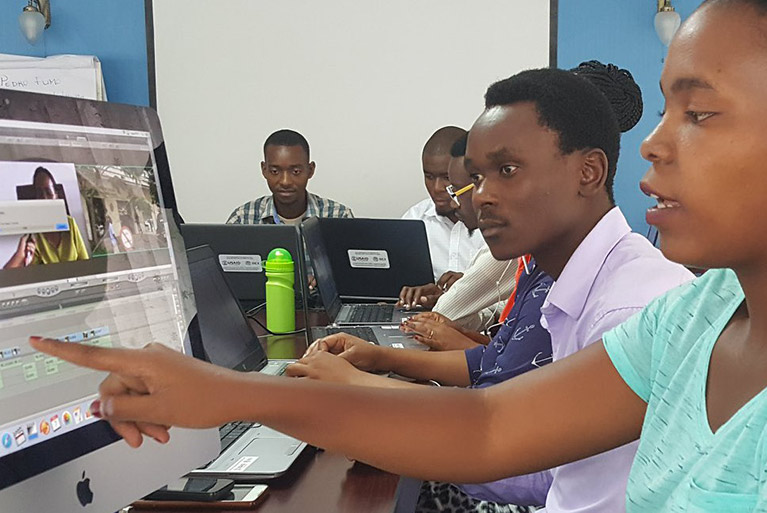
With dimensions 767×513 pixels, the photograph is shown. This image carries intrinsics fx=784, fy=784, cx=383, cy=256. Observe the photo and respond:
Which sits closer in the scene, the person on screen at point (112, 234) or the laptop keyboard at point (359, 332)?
the person on screen at point (112, 234)

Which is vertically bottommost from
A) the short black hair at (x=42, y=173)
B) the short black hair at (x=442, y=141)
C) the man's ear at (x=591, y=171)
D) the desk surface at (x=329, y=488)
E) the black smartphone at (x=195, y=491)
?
the desk surface at (x=329, y=488)

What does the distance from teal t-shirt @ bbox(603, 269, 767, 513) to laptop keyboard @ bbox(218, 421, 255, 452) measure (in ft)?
1.70

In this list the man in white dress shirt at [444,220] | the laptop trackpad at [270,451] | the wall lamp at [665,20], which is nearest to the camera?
the laptop trackpad at [270,451]

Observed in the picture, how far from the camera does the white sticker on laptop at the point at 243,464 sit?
3.10 feet

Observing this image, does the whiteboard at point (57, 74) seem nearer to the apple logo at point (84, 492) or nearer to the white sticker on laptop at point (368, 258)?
the white sticker on laptop at point (368, 258)

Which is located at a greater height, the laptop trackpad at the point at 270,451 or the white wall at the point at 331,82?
the white wall at the point at 331,82

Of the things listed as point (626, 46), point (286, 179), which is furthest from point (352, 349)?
→ point (626, 46)

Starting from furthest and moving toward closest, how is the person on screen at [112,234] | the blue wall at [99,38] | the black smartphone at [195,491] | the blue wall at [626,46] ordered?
the blue wall at [99,38] → the blue wall at [626,46] → the black smartphone at [195,491] → the person on screen at [112,234]

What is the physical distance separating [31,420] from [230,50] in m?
3.35

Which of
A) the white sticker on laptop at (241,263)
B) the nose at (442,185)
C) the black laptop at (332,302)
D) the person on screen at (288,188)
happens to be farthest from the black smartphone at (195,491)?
the person on screen at (288,188)

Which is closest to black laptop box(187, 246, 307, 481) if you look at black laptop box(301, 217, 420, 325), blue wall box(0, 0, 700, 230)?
black laptop box(301, 217, 420, 325)

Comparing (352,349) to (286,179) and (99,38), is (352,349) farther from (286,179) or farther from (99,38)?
(99,38)

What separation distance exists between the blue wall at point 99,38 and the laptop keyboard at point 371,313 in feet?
6.69

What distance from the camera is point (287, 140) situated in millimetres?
3408
